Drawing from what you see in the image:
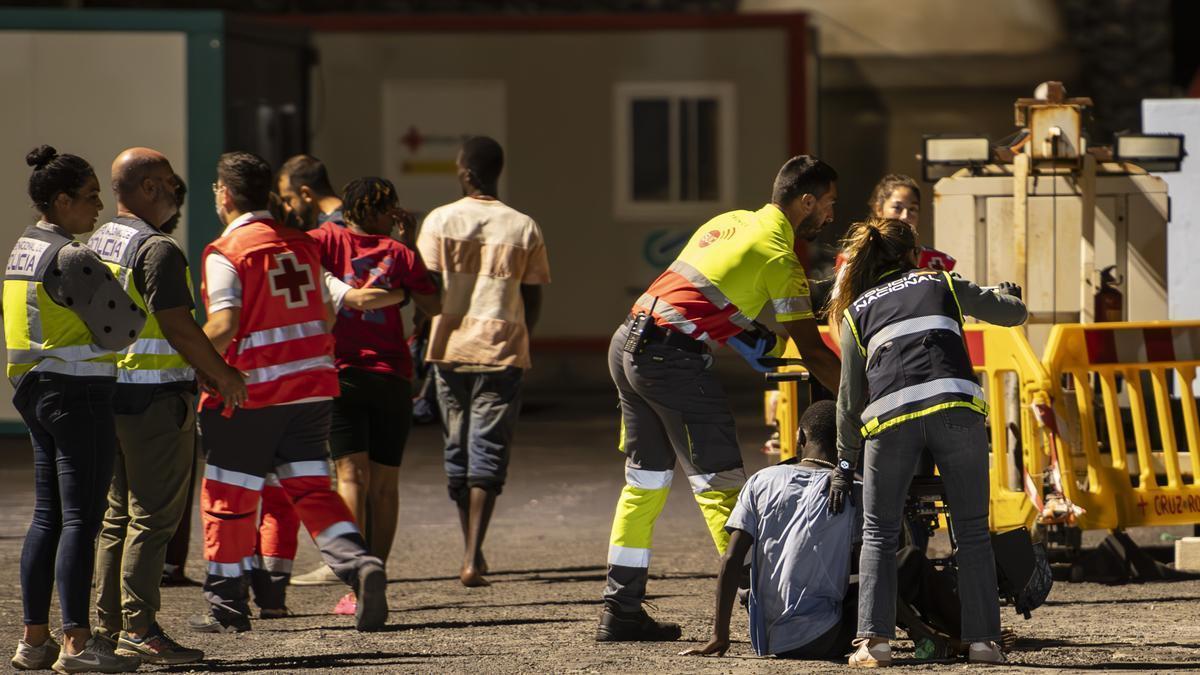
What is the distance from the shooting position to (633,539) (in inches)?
298

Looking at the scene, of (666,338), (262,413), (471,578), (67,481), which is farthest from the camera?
(471,578)

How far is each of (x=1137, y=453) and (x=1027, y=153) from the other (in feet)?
5.16

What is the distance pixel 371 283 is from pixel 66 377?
77.9 inches

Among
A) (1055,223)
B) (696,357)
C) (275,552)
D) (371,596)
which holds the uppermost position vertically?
(1055,223)

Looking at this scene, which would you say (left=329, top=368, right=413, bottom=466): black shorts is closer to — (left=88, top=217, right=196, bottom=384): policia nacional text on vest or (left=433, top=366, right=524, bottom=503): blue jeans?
(left=433, top=366, right=524, bottom=503): blue jeans

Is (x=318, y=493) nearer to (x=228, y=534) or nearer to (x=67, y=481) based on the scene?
(x=228, y=534)

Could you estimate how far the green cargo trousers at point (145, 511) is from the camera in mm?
7219

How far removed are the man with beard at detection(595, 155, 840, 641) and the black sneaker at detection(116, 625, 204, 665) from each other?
1.44m

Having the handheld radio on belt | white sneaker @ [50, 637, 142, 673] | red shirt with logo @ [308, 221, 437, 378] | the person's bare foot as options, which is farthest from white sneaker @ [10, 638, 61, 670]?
the person's bare foot

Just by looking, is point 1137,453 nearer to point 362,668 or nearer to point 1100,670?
point 1100,670

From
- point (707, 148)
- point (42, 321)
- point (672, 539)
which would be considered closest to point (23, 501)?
point (672, 539)

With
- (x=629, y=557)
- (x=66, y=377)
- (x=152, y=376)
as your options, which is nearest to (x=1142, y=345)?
(x=629, y=557)

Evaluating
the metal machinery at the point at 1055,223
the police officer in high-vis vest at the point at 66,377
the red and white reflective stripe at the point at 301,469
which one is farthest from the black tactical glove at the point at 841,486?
the metal machinery at the point at 1055,223

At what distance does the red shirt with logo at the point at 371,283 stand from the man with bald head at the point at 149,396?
1387 mm
